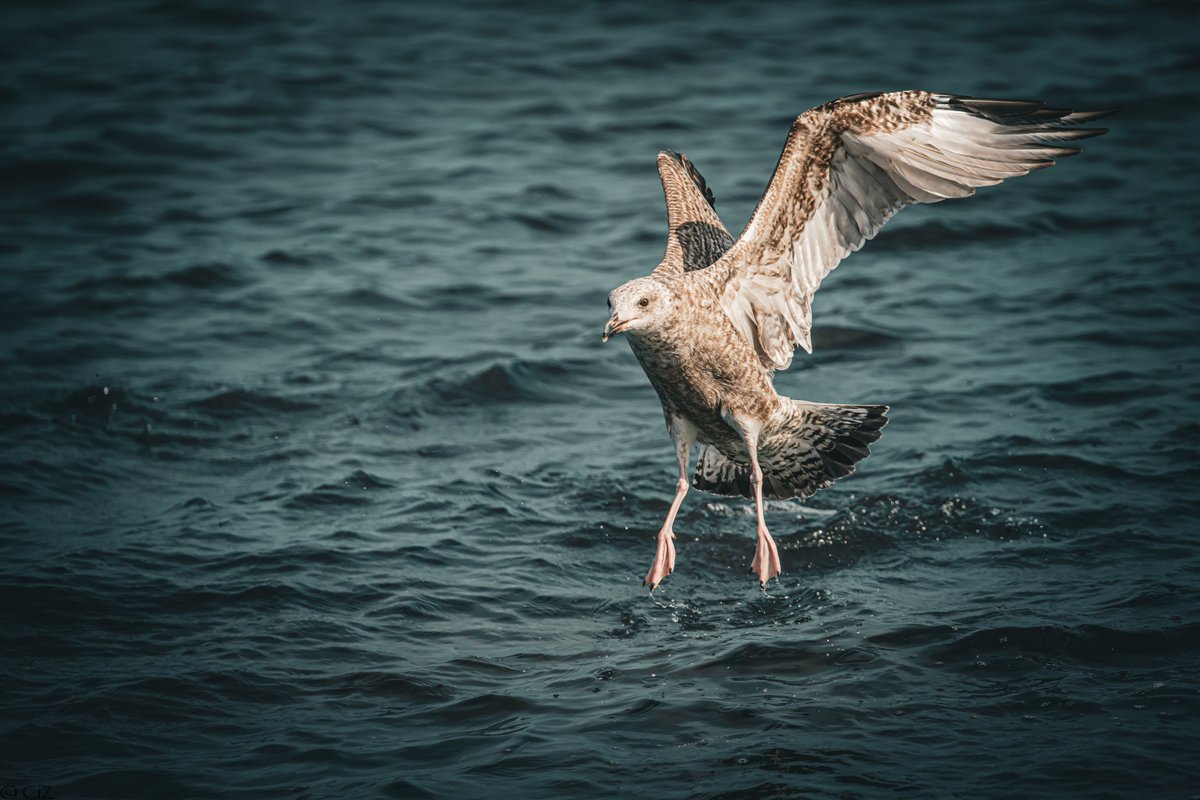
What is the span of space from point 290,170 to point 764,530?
8.11m

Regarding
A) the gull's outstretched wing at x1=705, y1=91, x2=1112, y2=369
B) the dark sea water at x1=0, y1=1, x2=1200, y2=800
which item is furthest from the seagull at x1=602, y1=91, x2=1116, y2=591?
the dark sea water at x1=0, y1=1, x2=1200, y2=800

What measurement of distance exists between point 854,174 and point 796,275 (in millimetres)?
501

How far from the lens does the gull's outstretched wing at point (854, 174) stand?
525 centimetres

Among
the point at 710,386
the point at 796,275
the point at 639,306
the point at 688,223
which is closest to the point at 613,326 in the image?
the point at 639,306

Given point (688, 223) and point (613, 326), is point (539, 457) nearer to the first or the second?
point (688, 223)

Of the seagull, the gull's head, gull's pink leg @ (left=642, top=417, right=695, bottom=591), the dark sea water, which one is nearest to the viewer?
the dark sea water

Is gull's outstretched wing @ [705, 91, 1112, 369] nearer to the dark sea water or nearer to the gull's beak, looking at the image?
the gull's beak

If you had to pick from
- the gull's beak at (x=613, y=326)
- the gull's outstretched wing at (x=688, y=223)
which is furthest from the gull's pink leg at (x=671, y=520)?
the gull's beak at (x=613, y=326)

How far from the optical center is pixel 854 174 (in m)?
5.51

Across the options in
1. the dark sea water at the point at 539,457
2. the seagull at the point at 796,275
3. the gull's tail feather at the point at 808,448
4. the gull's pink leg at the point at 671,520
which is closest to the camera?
the dark sea water at the point at 539,457

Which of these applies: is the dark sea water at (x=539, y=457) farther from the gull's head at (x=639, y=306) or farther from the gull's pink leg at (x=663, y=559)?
the gull's head at (x=639, y=306)

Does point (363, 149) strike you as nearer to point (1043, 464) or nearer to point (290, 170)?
point (290, 170)

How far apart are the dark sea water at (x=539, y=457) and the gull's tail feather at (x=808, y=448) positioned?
452 mm

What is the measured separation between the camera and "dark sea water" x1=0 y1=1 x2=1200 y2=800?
470 cm
